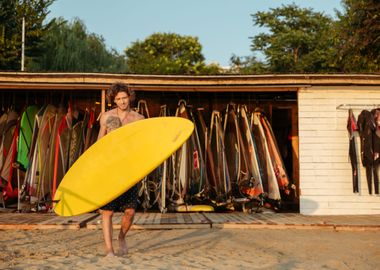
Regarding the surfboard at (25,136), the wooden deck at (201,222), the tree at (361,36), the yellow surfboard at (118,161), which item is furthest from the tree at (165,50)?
the yellow surfboard at (118,161)

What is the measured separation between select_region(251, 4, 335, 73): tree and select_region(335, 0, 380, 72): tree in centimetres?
763

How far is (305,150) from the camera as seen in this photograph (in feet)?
25.9

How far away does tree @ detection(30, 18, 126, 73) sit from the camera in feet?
81.7

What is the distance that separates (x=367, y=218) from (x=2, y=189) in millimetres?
5556

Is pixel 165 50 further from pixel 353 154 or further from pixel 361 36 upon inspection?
pixel 353 154

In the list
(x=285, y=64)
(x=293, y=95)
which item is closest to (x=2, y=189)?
(x=293, y=95)

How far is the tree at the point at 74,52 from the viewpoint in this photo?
81.7ft

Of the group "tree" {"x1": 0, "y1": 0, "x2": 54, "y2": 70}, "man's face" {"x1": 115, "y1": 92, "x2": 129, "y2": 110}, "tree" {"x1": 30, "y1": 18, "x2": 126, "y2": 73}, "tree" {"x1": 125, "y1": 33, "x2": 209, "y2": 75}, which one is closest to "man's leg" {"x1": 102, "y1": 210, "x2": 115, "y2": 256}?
"man's face" {"x1": 115, "y1": 92, "x2": 129, "y2": 110}

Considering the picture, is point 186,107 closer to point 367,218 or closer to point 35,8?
point 367,218

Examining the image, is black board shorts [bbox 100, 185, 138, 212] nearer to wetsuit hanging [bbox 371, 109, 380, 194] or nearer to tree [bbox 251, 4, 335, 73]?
wetsuit hanging [bbox 371, 109, 380, 194]

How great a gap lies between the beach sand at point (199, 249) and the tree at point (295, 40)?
69.2 ft

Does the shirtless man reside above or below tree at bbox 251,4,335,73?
below

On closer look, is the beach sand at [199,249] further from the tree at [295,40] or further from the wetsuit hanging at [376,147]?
the tree at [295,40]

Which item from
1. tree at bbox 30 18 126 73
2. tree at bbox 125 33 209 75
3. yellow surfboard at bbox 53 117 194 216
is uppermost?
tree at bbox 125 33 209 75
